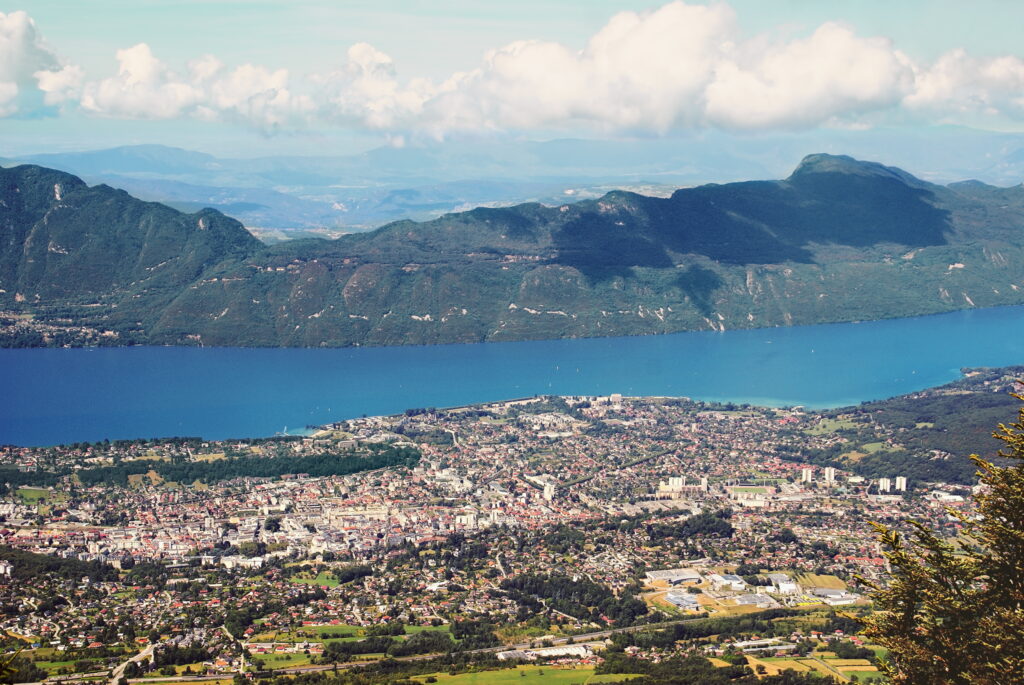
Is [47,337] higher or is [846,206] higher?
[846,206]

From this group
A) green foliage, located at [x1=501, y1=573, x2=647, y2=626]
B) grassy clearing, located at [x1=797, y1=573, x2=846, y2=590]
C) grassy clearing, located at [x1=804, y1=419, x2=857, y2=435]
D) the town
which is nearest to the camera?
the town

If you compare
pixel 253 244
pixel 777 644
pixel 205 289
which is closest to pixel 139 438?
pixel 777 644

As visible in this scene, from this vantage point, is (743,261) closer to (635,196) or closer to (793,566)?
(635,196)

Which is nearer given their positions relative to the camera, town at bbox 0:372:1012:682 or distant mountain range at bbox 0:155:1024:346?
town at bbox 0:372:1012:682

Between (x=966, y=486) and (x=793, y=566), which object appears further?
(x=966, y=486)

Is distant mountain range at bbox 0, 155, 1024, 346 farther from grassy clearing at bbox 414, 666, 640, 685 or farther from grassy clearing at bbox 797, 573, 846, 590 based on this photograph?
grassy clearing at bbox 414, 666, 640, 685

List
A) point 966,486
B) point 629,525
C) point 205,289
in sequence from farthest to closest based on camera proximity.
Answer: point 205,289, point 966,486, point 629,525

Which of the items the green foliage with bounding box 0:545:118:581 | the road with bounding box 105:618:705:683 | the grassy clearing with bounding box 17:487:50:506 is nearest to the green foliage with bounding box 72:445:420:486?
the grassy clearing with bounding box 17:487:50:506
